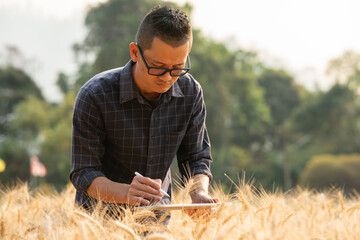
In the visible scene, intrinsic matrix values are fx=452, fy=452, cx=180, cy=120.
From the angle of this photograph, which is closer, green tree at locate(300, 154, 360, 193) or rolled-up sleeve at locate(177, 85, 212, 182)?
rolled-up sleeve at locate(177, 85, 212, 182)

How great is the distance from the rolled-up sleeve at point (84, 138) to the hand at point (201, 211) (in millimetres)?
537

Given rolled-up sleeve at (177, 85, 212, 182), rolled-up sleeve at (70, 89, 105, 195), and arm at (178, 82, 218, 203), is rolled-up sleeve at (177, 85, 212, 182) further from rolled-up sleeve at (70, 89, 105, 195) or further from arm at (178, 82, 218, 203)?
rolled-up sleeve at (70, 89, 105, 195)

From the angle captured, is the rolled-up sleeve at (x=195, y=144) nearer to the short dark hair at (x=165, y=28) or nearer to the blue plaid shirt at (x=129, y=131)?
the blue plaid shirt at (x=129, y=131)

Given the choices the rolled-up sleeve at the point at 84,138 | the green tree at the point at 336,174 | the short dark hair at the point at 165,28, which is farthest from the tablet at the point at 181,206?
the green tree at the point at 336,174

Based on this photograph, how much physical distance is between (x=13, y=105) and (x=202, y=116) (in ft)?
117

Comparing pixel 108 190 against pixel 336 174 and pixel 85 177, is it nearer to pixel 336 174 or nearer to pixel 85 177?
pixel 85 177

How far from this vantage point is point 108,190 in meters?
2.23

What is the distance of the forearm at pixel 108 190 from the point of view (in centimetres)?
218

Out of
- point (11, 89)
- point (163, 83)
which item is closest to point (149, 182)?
point (163, 83)

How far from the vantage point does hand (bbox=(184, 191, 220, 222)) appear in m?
2.04

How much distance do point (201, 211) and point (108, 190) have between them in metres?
0.48

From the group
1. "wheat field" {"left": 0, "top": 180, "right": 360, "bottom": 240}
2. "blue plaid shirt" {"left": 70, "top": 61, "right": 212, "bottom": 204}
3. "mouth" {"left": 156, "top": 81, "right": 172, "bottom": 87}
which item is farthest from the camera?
"blue plaid shirt" {"left": 70, "top": 61, "right": 212, "bottom": 204}

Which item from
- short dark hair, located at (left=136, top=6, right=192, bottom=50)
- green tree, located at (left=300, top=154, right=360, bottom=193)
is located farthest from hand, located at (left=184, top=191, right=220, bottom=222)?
green tree, located at (left=300, top=154, right=360, bottom=193)

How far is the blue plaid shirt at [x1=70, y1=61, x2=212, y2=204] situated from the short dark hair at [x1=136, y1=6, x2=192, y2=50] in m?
0.30
